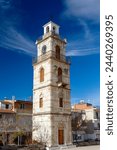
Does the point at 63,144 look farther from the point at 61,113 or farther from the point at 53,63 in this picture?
the point at 53,63

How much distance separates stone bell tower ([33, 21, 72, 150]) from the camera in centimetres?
3266

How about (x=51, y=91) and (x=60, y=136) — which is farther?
(x=60, y=136)

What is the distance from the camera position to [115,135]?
5.12m

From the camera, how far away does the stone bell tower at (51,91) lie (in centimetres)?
3266

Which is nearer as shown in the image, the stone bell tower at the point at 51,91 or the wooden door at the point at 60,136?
the stone bell tower at the point at 51,91

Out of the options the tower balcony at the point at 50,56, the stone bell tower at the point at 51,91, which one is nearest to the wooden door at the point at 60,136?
the stone bell tower at the point at 51,91

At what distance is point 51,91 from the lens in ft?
108

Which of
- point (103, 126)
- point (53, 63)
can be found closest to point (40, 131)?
Result: point (53, 63)

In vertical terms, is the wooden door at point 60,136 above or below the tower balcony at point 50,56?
below

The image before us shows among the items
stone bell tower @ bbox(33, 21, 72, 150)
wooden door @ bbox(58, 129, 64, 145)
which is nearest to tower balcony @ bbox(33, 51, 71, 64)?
stone bell tower @ bbox(33, 21, 72, 150)

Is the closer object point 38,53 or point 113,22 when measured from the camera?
point 113,22

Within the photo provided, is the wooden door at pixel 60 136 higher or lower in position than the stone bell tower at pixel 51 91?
lower

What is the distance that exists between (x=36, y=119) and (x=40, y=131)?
2086 millimetres

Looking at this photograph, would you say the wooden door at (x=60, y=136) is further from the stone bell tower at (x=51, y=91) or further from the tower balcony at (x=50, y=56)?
the tower balcony at (x=50, y=56)
